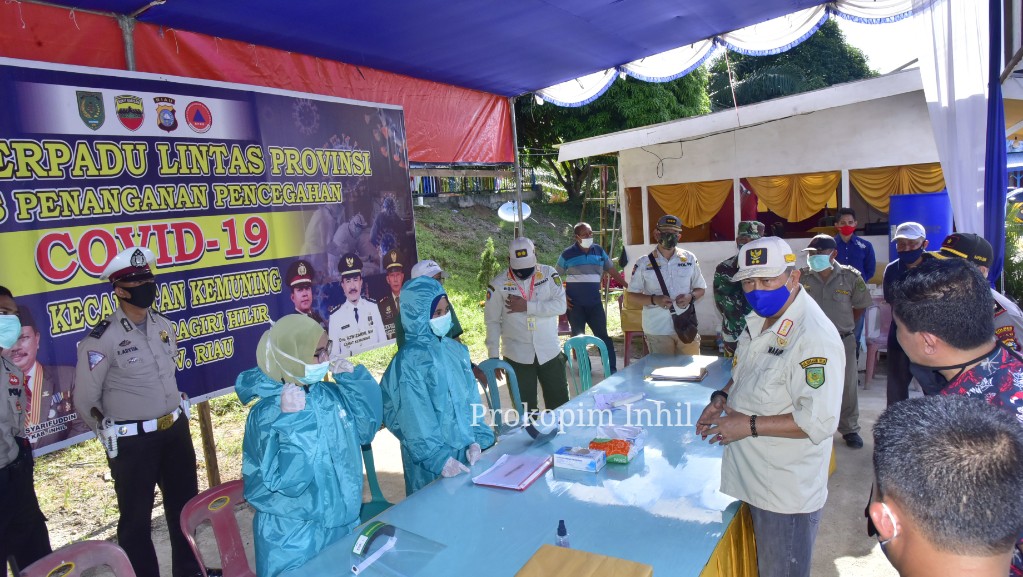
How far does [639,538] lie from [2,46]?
11.3ft

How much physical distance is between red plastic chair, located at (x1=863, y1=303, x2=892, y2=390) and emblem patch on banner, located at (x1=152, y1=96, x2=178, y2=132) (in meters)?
6.23

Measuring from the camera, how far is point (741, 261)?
2.27 metres

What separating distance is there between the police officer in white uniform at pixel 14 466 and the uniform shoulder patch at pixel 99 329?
0.98ft

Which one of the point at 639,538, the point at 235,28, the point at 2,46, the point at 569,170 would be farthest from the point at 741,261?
the point at 569,170

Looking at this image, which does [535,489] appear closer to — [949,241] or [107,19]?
[949,241]

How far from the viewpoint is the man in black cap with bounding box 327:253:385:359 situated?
14.0ft

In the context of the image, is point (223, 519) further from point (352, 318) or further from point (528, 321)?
point (528, 321)

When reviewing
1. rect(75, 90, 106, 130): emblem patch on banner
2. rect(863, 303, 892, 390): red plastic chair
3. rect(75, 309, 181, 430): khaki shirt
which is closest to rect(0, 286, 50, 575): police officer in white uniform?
rect(75, 309, 181, 430): khaki shirt

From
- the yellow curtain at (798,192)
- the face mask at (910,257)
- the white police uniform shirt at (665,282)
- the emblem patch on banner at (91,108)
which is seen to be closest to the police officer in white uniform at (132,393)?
the emblem patch on banner at (91,108)

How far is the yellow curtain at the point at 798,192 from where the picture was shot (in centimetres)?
755

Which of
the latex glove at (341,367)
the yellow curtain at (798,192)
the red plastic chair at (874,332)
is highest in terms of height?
the yellow curtain at (798,192)

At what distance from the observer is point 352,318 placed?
4.38 metres

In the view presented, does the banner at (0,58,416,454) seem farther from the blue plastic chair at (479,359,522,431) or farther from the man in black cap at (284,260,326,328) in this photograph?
the blue plastic chair at (479,359,522,431)

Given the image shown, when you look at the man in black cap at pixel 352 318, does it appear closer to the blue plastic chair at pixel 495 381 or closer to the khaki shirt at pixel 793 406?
the blue plastic chair at pixel 495 381
